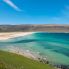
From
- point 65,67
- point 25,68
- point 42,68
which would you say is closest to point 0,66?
point 25,68

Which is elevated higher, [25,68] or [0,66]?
[0,66]

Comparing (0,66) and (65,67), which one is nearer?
(0,66)

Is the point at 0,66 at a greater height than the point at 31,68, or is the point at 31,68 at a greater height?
the point at 0,66

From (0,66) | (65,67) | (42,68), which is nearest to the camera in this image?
(0,66)

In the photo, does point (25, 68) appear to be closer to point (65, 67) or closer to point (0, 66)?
point (0, 66)

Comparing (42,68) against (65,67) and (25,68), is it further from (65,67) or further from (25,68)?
(65,67)

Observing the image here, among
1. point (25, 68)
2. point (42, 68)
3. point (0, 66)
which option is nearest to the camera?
point (0, 66)

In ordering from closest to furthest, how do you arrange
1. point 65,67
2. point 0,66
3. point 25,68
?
1. point 0,66
2. point 25,68
3. point 65,67

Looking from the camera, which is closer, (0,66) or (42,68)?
(0,66)

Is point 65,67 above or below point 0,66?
below

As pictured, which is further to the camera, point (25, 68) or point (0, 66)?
point (25, 68)
